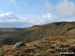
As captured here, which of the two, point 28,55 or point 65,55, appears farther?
point 28,55

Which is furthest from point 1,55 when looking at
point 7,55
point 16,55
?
point 16,55

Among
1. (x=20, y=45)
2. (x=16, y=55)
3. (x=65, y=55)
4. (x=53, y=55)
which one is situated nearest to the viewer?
(x=65, y=55)

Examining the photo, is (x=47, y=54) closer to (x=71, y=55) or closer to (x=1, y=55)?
(x=71, y=55)

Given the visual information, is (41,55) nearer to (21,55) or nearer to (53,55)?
(53,55)

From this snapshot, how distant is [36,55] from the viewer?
139 feet

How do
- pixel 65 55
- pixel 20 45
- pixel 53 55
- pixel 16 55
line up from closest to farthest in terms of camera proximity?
pixel 65 55
pixel 53 55
pixel 16 55
pixel 20 45

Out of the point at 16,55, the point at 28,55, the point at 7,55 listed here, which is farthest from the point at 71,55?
the point at 7,55

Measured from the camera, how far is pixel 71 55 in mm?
37594

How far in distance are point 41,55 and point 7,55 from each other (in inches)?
477

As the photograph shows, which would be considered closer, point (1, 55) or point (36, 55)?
point (36, 55)

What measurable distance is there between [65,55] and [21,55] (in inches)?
590

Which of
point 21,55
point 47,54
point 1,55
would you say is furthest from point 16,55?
point 47,54

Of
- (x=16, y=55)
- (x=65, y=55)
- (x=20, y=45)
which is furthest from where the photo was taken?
(x=20, y=45)

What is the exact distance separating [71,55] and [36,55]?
11096 millimetres
